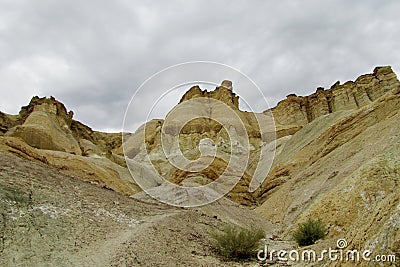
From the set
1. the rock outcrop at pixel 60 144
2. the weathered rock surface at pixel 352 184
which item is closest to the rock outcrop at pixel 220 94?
the rock outcrop at pixel 60 144

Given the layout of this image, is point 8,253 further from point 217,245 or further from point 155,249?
point 217,245

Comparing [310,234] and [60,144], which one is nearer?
[310,234]

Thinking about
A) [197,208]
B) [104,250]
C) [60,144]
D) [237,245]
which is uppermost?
[60,144]

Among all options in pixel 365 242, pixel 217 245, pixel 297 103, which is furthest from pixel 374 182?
pixel 297 103

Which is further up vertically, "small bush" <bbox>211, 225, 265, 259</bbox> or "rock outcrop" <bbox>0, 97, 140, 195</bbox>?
"rock outcrop" <bbox>0, 97, 140, 195</bbox>

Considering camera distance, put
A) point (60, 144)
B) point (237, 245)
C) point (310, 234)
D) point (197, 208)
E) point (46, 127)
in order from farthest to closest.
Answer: point (46, 127), point (60, 144), point (197, 208), point (310, 234), point (237, 245)

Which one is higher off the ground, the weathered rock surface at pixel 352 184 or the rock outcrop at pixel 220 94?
the rock outcrop at pixel 220 94

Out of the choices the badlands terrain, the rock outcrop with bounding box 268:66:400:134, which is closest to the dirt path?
the badlands terrain

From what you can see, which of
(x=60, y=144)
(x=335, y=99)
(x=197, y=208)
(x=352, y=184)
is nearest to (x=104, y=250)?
(x=197, y=208)

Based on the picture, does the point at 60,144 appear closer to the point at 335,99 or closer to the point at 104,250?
the point at 104,250

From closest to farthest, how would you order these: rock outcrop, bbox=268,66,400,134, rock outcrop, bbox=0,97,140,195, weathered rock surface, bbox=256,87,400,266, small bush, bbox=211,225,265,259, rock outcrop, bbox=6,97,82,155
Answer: weathered rock surface, bbox=256,87,400,266
small bush, bbox=211,225,265,259
rock outcrop, bbox=0,97,140,195
rock outcrop, bbox=6,97,82,155
rock outcrop, bbox=268,66,400,134

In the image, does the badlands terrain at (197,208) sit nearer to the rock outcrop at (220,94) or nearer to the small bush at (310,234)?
the small bush at (310,234)

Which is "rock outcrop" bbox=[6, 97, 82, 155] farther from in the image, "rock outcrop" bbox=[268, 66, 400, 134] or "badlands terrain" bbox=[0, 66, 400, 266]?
"rock outcrop" bbox=[268, 66, 400, 134]

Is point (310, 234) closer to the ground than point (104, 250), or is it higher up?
higher up
